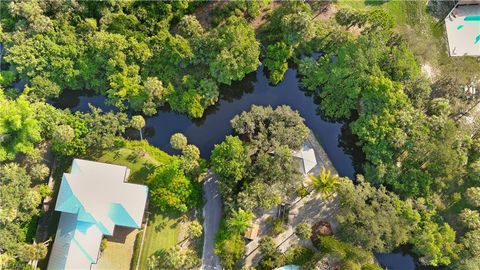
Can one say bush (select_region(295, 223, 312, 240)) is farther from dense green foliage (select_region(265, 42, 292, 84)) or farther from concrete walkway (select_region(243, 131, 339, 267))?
dense green foliage (select_region(265, 42, 292, 84))

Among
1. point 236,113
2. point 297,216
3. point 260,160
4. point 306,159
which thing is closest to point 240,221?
point 260,160

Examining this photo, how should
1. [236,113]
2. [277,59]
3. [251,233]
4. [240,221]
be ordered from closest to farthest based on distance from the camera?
[240,221]
[251,233]
[277,59]
[236,113]

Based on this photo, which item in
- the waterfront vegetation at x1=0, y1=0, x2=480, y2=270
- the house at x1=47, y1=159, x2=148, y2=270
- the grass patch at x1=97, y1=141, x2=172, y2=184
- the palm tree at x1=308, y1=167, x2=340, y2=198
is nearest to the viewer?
the house at x1=47, y1=159, x2=148, y2=270

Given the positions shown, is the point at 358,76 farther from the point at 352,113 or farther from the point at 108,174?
the point at 108,174

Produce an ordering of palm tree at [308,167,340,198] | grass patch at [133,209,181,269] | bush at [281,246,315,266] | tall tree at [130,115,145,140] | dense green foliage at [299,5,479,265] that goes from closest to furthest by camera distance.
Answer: dense green foliage at [299,5,479,265]
bush at [281,246,315,266]
palm tree at [308,167,340,198]
grass patch at [133,209,181,269]
tall tree at [130,115,145,140]

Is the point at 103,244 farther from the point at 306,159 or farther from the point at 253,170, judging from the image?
the point at 306,159

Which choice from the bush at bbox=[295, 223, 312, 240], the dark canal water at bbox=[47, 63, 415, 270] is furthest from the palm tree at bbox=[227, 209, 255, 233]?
the dark canal water at bbox=[47, 63, 415, 270]
